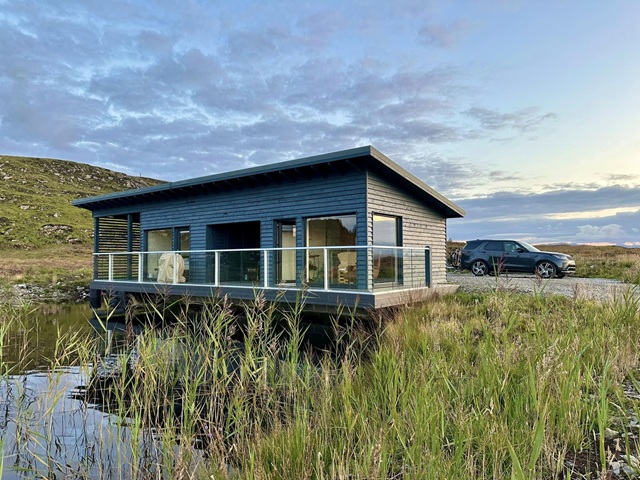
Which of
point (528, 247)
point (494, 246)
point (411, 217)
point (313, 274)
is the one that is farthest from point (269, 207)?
point (528, 247)

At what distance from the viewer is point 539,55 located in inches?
359

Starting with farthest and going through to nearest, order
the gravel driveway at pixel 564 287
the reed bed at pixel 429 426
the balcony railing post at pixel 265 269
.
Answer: the balcony railing post at pixel 265 269 → the gravel driveway at pixel 564 287 → the reed bed at pixel 429 426

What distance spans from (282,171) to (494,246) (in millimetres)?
10073

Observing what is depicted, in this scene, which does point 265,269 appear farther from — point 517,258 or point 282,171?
point 517,258

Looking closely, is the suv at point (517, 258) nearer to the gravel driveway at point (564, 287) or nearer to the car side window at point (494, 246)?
the car side window at point (494, 246)

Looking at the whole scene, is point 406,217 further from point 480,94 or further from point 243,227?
point 243,227

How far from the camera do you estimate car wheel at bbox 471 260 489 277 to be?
17.2 m

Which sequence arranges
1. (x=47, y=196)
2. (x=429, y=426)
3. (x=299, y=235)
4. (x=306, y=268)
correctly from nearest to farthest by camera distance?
(x=429, y=426) → (x=306, y=268) → (x=299, y=235) → (x=47, y=196)

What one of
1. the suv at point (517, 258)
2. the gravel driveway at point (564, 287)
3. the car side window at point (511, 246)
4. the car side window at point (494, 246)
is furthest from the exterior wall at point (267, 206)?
the car side window at point (494, 246)

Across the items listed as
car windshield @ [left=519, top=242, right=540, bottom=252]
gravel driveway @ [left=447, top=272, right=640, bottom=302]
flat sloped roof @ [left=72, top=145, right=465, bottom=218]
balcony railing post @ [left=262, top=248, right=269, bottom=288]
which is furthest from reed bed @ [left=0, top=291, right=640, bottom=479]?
car windshield @ [left=519, top=242, right=540, bottom=252]

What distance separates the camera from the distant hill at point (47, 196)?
43.9 metres

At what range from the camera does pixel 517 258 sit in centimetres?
1565

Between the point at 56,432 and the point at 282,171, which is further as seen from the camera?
the point at 282,171

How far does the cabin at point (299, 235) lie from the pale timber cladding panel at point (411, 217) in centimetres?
4
